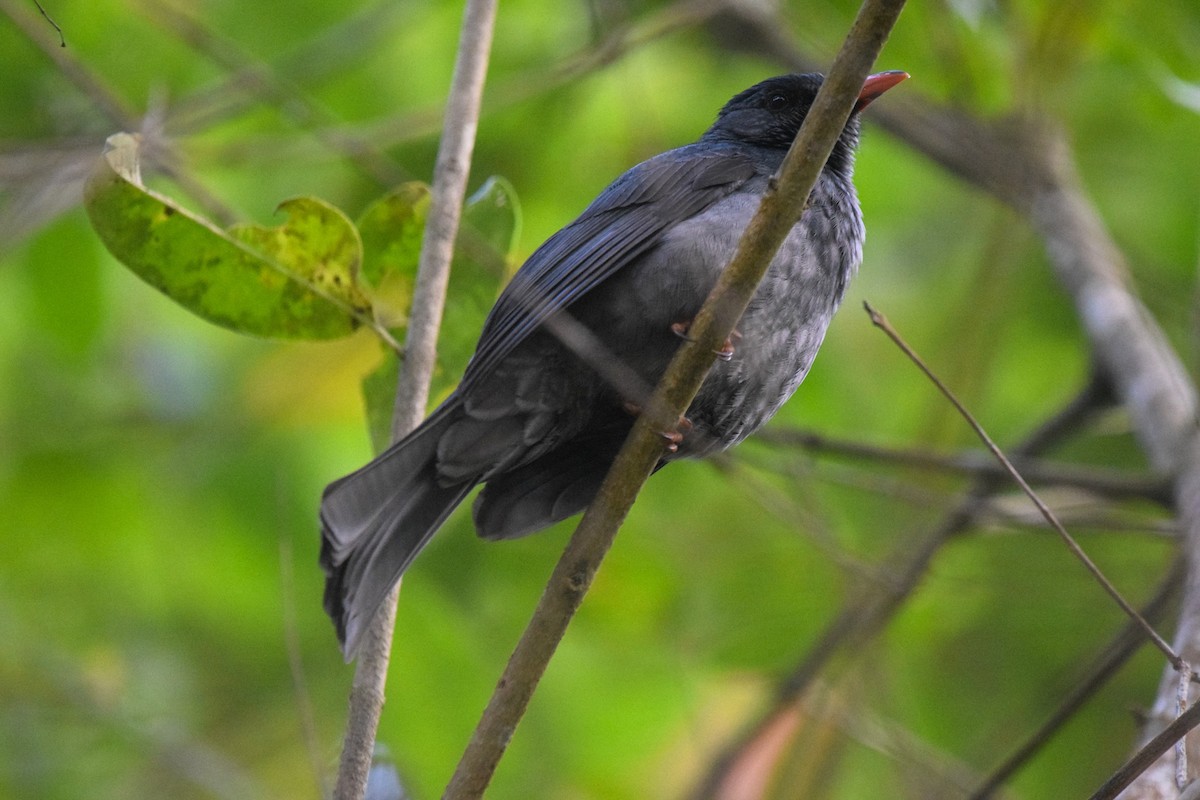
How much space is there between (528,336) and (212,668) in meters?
3.03

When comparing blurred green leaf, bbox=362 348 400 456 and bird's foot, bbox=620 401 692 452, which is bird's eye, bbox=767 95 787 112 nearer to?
bird's foot, bbox=620 401 692 452

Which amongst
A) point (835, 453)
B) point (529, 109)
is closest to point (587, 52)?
point (529, 109)

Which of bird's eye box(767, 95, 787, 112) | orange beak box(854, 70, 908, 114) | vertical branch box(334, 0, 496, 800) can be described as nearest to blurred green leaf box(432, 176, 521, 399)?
vertical branch box(334, 0, 496, 800)

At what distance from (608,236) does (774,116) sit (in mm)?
827

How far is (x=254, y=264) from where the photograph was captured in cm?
315

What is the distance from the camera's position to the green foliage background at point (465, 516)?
4957mm

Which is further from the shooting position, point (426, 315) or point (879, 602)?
point (879, 602)

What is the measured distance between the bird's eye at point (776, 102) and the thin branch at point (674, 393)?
156 cm

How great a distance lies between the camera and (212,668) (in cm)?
561

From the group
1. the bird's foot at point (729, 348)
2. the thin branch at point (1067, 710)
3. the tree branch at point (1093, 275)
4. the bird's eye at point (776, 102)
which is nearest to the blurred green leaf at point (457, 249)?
the bird's foot at point (729, 348)

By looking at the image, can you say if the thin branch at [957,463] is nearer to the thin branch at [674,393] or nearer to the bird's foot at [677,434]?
the bird's foot at [677,434]

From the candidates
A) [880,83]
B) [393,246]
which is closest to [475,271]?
[393,246]

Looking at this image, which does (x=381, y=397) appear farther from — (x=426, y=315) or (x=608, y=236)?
(x=608, y=236)

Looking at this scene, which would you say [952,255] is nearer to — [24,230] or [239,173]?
[239,173]
